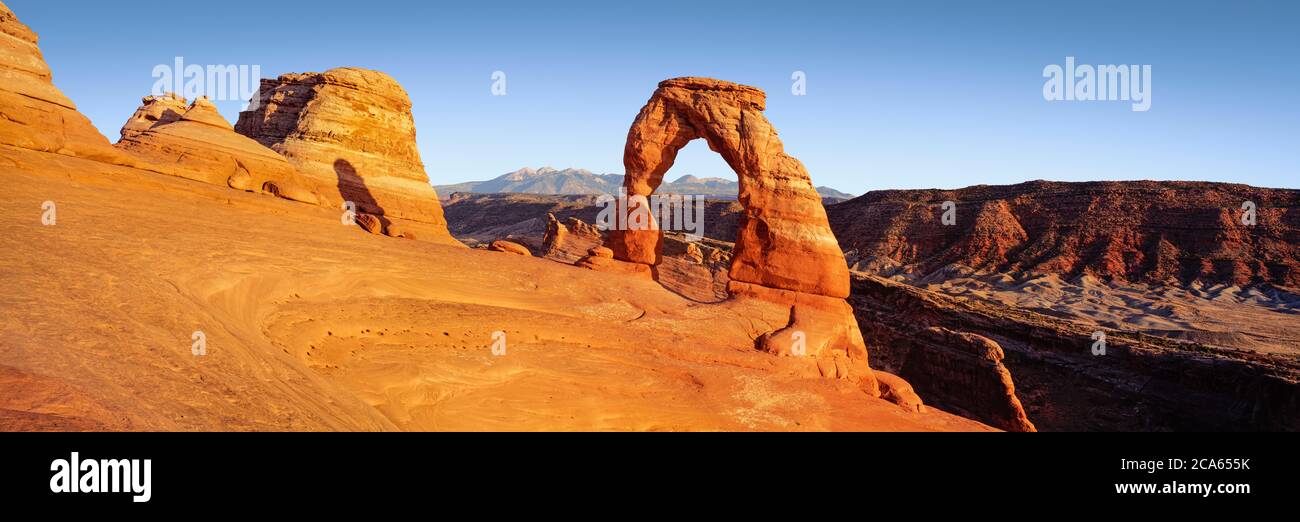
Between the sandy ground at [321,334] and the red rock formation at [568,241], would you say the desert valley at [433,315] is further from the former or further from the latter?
the red rock formation at [568,241]

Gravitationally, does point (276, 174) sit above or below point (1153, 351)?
above

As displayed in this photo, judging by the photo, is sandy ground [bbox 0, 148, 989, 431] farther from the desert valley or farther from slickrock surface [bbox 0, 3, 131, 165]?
slickrock surface [bbox 0, 3, 131, 165]

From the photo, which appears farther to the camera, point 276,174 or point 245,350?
point 276,174

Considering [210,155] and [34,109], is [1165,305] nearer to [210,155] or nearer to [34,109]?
[210,155]

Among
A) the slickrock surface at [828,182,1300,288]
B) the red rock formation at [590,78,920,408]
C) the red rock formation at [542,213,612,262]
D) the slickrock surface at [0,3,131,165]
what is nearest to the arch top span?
the red rock formation at [590,78,920,408]

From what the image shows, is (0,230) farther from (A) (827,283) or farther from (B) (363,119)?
(B) (363,119)

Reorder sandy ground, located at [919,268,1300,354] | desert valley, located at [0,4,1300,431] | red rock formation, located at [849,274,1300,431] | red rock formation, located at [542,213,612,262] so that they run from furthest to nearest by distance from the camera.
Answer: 1. red rock formation, located at [542,213,612,262]
2. sandy ground, located at [919,268,1300,354]
3. red rock formation, located at [849,274,1300,431]
4. desert valley, located at [0,4,1300,431]
